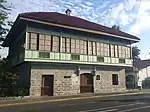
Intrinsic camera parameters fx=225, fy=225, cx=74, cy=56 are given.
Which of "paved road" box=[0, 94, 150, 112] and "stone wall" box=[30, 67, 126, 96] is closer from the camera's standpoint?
"paved road" box=[0, 94, 150, 112]

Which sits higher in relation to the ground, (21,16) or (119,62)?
(21,16)

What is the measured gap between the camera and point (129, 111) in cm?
1141

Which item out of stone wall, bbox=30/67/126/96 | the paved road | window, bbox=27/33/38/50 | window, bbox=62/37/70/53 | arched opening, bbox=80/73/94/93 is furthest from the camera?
arched opening, bbox=80/73/94/93

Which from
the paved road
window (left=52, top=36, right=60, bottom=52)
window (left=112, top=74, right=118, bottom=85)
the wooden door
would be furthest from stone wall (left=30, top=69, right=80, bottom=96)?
the paved road

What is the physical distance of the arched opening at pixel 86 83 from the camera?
26.8m

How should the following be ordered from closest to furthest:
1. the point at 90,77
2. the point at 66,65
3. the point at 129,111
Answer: the point at 129,111
the point at 66,65
the point at 90,77

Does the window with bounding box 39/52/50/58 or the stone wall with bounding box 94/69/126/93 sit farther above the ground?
the window with bounding box 39/52/50/58

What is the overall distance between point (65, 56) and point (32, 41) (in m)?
4.12

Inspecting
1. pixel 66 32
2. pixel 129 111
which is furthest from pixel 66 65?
pixel 129 111

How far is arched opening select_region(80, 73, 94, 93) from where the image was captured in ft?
88.1

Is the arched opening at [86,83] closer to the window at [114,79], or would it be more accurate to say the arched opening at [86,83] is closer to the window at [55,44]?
the window at [114,79]

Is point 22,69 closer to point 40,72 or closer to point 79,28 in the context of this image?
point 40,72

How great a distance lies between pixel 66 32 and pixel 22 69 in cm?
685

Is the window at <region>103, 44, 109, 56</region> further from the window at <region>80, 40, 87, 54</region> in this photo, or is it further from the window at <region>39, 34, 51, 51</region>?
the window at <region>39, 34, 51, 51</region>
